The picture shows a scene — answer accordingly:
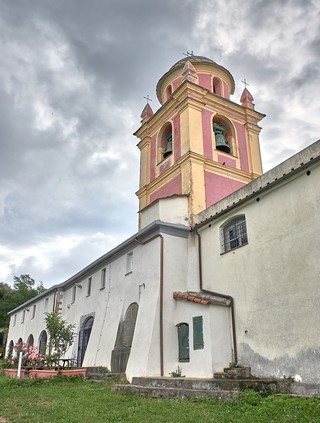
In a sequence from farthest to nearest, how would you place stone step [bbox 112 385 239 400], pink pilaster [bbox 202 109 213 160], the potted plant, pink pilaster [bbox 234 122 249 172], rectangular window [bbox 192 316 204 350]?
pink pilaster [bbox 234 122 249 172] → pink pilaster [bbox 202 109 213 160] → the potted plant → rectangular window [bbox 192 316 204 350] → stone step [bbox 112 385 239 400]

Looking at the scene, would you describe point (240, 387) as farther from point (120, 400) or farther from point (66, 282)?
point (66, 282)

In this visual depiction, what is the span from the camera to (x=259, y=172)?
1938 centimetres

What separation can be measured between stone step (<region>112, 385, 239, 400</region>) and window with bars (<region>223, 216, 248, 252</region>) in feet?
16.4

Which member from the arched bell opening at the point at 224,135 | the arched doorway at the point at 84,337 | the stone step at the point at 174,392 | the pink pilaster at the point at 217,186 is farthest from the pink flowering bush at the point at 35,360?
the arched bell opening at the point at 224,135

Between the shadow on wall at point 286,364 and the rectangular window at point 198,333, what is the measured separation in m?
1.28

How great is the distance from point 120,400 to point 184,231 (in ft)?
24.2

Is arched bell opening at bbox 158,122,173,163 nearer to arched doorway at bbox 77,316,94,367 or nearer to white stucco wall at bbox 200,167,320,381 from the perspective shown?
white stucco wall at bbox 200,167,320,381

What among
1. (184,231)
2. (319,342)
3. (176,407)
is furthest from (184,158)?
(176,407)

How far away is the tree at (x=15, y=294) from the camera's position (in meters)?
44.7

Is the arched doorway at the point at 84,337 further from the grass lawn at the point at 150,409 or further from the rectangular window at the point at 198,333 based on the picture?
the grass lawn at the point at 150,409

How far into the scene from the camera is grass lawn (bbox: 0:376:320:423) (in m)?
6.79

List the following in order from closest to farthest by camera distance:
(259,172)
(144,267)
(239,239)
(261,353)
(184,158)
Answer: (261,353), (239,239), (144,267), (184,158), (259,172)

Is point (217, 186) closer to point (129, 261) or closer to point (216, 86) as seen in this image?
point (129, 261)

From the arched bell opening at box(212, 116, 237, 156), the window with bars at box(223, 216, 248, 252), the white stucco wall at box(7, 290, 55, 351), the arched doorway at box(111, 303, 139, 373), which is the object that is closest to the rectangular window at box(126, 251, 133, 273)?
the arched doorway at box(111, 303, 139, 373)
